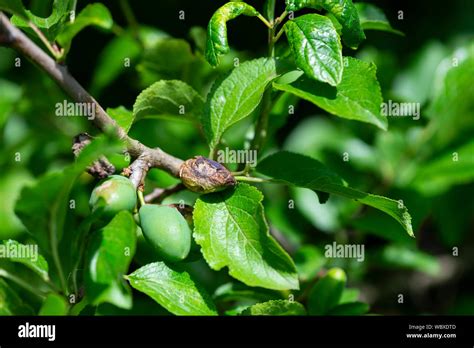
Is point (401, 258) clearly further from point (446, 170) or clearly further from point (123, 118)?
point (123, 118)

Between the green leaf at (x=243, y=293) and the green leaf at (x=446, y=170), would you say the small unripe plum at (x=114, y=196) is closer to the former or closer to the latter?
the green leaf at (x=243, y=293)

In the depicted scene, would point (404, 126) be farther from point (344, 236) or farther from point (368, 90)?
point (368, 90)

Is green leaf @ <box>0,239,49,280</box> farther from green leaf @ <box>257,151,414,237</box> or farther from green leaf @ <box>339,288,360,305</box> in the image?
green leaf @ <box>339,288,360,305</box>

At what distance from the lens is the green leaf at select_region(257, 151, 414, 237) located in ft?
3.22

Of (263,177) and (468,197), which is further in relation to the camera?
(468,197)

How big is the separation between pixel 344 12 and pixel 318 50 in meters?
0.08

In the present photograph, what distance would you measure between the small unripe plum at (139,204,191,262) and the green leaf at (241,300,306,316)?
0.15 m

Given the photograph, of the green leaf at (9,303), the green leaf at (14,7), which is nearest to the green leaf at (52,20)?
the green leaf at (14,7)

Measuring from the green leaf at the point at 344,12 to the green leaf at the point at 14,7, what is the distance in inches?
15.1
